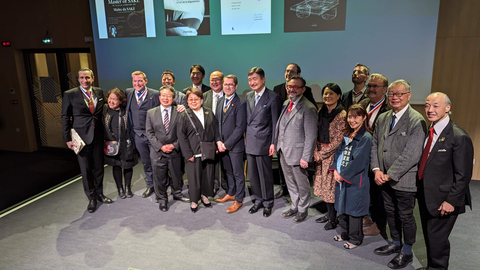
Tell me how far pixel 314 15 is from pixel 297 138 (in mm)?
2472

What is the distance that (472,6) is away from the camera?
4.14 metres

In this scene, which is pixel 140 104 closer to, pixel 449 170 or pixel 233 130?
pixel 233 130

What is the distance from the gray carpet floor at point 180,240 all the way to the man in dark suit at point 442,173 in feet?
1.77

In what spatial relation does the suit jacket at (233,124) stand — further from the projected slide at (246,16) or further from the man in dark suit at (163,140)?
the projected slide at (246,16)

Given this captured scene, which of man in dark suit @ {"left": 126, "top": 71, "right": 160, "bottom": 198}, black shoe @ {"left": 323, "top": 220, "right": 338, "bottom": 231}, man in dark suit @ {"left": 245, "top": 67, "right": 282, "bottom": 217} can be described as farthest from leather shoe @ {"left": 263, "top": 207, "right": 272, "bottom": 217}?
man in dark suit @ {"left": 126, "top": 71, "right": 160, "bottom": 198}

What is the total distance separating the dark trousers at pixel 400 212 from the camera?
2609 mm

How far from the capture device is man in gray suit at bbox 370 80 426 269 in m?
2.47

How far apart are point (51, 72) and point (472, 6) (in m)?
7.34

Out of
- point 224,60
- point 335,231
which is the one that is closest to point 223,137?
point 335,231

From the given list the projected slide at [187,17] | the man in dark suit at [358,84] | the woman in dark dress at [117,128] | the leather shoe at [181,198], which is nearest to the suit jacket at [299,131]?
the man in dark suit at [358,84]

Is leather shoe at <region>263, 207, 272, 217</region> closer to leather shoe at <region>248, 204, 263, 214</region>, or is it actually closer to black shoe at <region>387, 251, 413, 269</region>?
leather shoe at <region>248, 204, 263, 214</region>

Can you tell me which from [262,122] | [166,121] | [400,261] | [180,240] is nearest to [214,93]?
[166,121]

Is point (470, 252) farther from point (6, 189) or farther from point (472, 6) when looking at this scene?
point (6, 189)

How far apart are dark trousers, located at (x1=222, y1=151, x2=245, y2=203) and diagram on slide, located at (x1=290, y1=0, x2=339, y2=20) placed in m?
2.59
